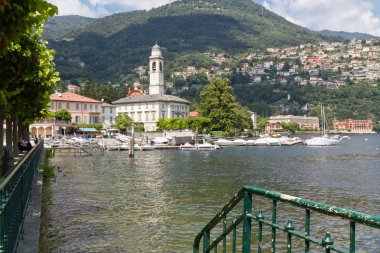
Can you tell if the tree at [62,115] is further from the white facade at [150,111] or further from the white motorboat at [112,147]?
the white facade at [150,111]

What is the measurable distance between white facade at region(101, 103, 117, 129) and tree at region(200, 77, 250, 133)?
23.9m

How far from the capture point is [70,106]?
106125mm

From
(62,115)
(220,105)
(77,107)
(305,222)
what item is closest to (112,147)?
(62,115)

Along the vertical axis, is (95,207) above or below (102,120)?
below

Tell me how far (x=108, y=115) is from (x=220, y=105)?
96.0 feet

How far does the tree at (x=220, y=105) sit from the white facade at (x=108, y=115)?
2394cm

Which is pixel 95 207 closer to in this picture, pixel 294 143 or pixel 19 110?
pixel 19 110

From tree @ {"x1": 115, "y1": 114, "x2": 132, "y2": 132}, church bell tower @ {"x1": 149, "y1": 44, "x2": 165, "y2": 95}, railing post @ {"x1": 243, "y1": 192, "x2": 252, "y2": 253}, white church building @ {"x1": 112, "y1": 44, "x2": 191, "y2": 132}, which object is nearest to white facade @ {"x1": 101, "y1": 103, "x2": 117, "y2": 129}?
white church building @ {"x1": 112, "y1": 44, "x2": 191, "y2": 132}

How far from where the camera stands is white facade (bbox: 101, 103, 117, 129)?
12006 cm

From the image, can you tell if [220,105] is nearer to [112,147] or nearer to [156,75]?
[156,75]

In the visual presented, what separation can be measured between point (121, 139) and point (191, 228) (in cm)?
7723

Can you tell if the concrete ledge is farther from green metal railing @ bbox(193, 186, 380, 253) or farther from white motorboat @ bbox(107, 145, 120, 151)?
white motorboat @ bbox(107, 145, 120, 151)

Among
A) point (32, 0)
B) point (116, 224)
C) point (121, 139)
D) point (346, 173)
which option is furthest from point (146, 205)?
point (121, 139)

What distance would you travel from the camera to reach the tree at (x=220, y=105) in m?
A: 113
